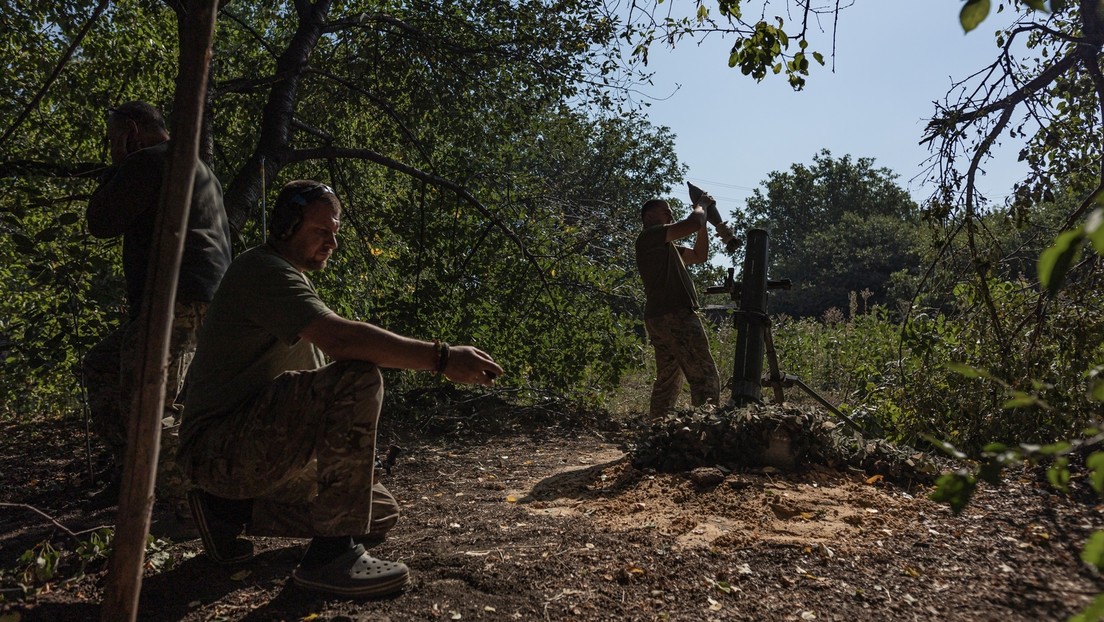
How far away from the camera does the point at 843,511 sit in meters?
3.63

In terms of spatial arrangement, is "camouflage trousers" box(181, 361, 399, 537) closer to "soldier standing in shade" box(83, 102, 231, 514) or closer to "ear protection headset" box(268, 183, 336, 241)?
"ear protection headset" box(268, 183, 336, 241)

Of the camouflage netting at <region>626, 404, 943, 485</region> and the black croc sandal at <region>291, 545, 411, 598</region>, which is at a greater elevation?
the camouflage netting at <region>626, 404, 943, 485</region>

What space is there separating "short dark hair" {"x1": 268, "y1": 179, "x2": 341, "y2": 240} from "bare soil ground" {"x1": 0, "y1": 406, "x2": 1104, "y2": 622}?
1304 millimetres

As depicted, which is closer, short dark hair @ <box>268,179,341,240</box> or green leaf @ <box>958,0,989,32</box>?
green leaf @ <box>958,0,989,32</box>

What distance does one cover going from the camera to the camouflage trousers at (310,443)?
8.87 feet

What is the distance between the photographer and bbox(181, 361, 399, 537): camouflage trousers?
8.87ft

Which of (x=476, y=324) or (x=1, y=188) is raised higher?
(x=1, y=188)

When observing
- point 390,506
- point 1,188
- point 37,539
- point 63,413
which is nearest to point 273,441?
point 390,506

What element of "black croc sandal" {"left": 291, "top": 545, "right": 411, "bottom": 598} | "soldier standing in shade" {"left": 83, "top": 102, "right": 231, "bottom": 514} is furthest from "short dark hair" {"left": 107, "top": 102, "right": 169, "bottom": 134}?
"black croc sandal" {"left": 291, "top": 545, "right": 411, "bottom": 598}

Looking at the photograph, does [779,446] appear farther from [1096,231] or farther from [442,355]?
[1096,231]

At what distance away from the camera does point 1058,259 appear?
88cm

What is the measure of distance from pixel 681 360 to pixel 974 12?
4.59m

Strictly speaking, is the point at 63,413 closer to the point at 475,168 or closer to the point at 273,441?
the point at 475,168

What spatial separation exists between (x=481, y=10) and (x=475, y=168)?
1532 millimetres
